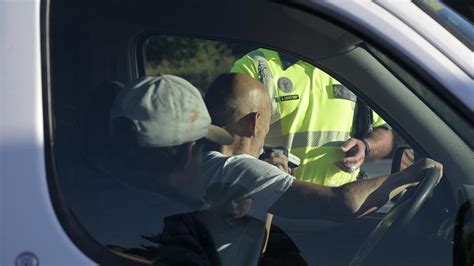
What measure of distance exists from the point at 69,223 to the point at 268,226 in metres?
0.45

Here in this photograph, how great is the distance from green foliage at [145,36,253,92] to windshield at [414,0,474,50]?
47 centimetres

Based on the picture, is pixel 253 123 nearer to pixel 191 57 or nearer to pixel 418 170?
pixel 191 57

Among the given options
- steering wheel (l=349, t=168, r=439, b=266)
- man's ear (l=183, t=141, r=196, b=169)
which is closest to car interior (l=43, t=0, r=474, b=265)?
steering wheel (l=349, t=168, r=439, b=266)

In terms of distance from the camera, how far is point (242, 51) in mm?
→ 2137

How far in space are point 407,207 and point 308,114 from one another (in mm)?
335

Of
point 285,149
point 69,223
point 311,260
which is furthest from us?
point 285,149

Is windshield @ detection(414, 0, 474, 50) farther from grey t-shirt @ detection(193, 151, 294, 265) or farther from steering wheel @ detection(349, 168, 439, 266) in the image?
grey t-shirt @ detection(193, 151, 294, 265)

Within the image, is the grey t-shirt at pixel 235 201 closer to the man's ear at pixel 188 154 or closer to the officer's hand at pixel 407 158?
the man's ear at pixel 188 154

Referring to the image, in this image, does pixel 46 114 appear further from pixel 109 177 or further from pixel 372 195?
pixel 372 195

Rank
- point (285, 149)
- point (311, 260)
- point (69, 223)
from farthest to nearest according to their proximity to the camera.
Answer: point (285, 149) < point (311, 260) < point (69, 223)

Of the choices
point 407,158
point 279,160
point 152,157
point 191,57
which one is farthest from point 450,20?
point 152,157

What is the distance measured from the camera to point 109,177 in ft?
6.10

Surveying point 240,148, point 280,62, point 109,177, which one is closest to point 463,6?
point 280,62

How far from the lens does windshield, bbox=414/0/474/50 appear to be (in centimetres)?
184
